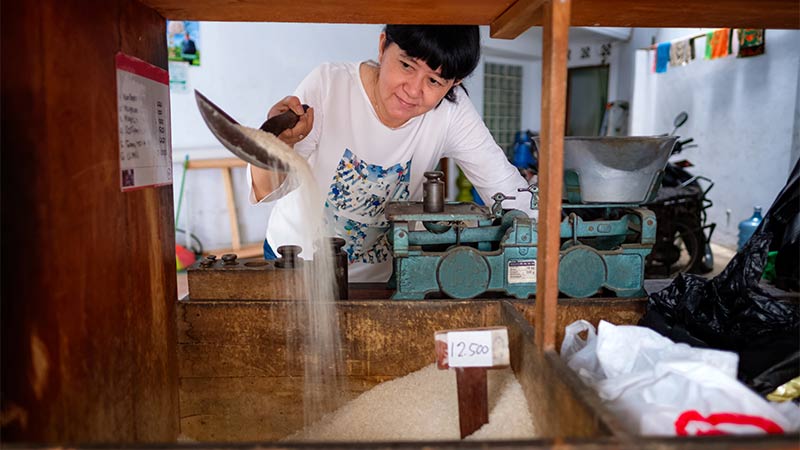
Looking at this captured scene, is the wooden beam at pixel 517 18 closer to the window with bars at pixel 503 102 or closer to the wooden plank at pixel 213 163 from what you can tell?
the wooden plank at pixel 213 163

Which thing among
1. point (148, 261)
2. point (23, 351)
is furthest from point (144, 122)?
point (23, 351)

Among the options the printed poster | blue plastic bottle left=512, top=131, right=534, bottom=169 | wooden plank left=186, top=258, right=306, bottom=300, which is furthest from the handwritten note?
blue plastic bottle left=512, top=131, right=534, bottom=169

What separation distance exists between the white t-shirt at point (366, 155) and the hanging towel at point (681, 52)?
5.52 m

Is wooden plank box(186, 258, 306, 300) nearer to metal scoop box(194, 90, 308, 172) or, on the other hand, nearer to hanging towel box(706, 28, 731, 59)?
metal scoop box(194, 90, 308, 172)

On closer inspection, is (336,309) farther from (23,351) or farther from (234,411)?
(23,351)

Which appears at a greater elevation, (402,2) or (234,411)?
(402,2)

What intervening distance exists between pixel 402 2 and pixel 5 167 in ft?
2.80

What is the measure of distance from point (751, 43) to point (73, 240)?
6.02 meters

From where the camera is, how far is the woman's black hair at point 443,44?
171cm

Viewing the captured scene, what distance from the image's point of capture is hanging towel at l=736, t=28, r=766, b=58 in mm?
5371

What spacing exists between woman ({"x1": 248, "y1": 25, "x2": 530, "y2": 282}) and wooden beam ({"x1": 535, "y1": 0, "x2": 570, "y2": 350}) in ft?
2.29

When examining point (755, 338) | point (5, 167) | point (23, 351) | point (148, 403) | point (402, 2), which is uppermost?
point (402, 2)

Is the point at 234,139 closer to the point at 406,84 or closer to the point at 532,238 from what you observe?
the point at 406,84

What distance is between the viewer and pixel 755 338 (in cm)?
130
